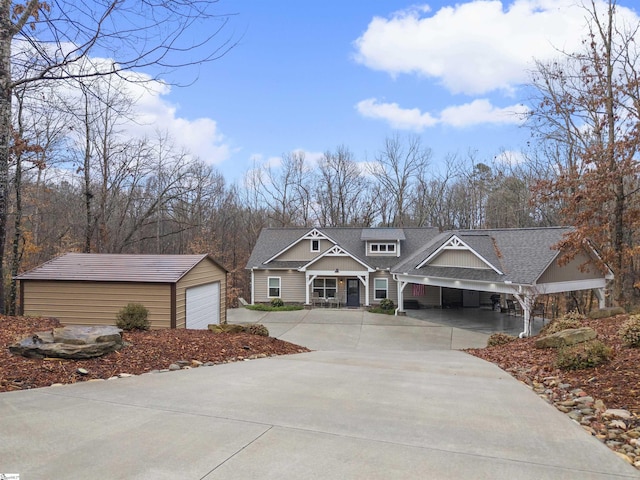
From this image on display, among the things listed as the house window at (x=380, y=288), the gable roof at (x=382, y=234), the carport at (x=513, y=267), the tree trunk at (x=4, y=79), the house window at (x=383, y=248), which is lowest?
the house window at (x=380, y=288)

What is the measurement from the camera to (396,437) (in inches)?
128

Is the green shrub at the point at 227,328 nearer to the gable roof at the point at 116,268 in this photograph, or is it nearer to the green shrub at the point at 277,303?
Answer: the gable roof at the point at 116,268

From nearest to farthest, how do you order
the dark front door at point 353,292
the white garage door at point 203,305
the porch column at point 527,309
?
the white garage door at point 203,305 → the porch column at point 527,309 → the dark front door at point 353,292

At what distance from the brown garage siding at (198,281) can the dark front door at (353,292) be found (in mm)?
10802

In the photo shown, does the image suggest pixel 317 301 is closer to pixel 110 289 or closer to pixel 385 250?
pixel 385 250

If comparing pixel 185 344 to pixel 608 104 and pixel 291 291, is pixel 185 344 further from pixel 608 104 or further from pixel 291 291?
pixel 291 291

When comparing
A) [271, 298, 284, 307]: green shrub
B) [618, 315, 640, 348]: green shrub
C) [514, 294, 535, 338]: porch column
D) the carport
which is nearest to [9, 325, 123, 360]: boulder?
[618, 315, 640, 348]: green shrub

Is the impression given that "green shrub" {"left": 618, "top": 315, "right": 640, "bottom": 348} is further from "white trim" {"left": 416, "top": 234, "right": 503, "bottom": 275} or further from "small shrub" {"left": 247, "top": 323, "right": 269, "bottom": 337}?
"white trim" {"left": 416, "top": 234, "right": 503, "bottom": 275}

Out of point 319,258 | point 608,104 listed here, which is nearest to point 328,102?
point 319,258

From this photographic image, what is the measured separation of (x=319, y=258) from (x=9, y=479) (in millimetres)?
21692

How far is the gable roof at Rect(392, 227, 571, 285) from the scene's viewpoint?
1642cm

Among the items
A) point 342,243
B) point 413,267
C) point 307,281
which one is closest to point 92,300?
point 307,281

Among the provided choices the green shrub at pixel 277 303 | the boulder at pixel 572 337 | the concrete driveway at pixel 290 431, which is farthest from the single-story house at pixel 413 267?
the concrete driveway at pixel 290 431

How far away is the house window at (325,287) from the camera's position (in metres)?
25.1
